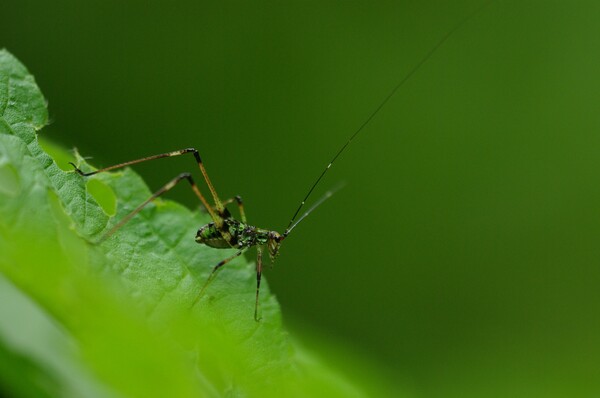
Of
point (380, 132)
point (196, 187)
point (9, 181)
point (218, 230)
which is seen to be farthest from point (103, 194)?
point (380, 132)

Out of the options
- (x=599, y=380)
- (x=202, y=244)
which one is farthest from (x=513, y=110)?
(x=202, y=244)

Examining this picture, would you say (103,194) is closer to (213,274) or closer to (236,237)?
(213,274)

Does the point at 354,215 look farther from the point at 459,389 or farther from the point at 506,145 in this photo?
the point at 459,389

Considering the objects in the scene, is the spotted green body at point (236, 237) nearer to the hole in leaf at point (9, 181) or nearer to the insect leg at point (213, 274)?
the insect leg at point (213, 274)

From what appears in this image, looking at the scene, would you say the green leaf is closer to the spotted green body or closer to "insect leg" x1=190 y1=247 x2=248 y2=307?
"insect leg" x1=190 y1=247 x2=248 y2=307

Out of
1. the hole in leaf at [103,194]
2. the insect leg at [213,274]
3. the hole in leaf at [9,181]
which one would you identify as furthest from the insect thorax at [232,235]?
the hole in leaf at [9,181]

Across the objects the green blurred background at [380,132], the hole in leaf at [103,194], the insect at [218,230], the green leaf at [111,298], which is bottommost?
the green leaf at [111,298]

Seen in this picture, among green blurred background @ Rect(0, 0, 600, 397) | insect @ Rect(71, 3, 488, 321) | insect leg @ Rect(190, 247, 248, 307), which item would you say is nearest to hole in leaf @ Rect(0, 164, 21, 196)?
insect @ Rect(71, 3, 488, 321)
